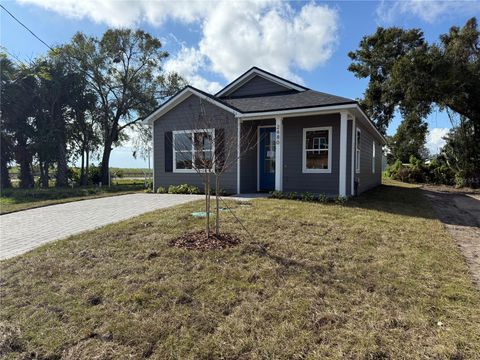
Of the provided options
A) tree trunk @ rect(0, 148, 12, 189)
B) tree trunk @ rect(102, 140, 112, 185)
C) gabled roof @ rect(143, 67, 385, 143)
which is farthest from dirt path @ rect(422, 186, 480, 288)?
tree trunk @ rect(0, 148, 12, 189)

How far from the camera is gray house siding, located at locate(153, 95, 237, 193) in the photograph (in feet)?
34.3

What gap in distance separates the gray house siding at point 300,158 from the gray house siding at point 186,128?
6.23ft

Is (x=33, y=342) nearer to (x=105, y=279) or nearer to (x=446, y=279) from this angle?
(x=105, y=279)

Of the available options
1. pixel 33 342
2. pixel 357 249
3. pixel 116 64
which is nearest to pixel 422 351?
pixel 357 249

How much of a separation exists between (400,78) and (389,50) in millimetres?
4909

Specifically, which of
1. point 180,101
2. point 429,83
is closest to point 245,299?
point 180,101

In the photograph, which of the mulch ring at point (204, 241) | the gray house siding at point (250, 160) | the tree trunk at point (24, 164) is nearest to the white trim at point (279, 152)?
the gray house siding at point (250, 160)

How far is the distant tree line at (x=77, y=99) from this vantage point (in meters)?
17.1

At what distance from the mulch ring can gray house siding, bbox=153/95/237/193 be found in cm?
516

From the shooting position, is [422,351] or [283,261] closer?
[422,351]

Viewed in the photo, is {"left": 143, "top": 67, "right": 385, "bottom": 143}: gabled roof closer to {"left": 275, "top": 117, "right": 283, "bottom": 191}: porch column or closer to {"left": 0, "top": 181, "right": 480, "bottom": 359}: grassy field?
{"left": 275, "top": 117, "right": 283, "bottom": 191}: porch column

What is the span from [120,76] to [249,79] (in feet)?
46.5

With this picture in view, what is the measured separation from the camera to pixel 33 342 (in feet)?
7.80

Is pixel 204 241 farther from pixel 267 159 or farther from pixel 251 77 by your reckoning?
pixel 251 77
